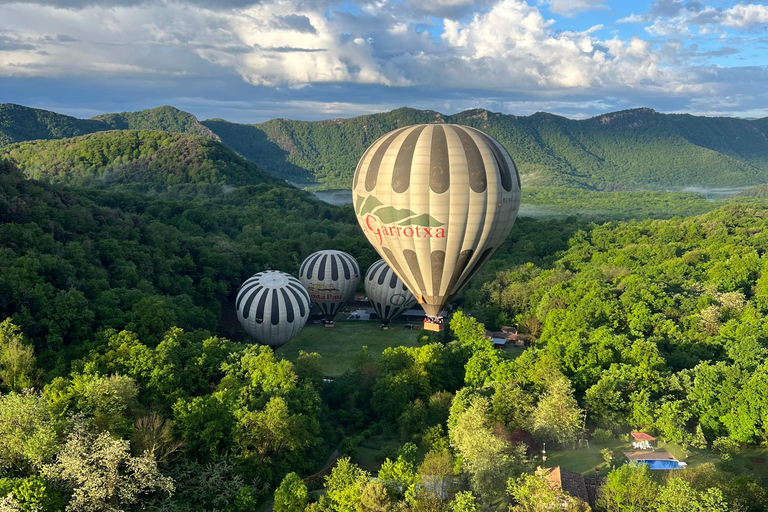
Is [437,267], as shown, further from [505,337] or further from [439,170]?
[505,337]

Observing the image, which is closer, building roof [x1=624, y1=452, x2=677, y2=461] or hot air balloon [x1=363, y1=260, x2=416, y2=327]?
building roof [x1=624, y1=452, x2=677, y2=461]

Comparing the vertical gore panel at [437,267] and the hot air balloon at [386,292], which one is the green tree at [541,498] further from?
the hot air balloon at [386,292]

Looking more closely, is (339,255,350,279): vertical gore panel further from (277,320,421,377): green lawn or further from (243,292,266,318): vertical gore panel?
(243,292,266,318): vertical gore panel

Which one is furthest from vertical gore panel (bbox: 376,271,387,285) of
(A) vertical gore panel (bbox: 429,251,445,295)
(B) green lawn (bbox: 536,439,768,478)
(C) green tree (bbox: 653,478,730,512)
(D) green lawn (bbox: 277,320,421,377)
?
(C) green tree (bbox: 653,478,730,512)

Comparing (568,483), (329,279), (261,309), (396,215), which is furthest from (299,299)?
(568,483)

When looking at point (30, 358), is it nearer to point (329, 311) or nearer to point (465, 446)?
point (465, 446)

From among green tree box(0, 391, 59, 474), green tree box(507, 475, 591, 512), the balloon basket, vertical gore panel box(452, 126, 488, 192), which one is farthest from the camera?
the balloon basket

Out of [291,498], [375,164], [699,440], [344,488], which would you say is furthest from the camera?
[375,164]

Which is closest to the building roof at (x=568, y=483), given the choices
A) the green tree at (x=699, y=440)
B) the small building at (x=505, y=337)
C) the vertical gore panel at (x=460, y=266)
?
the green tree at (x=699, y=440)
